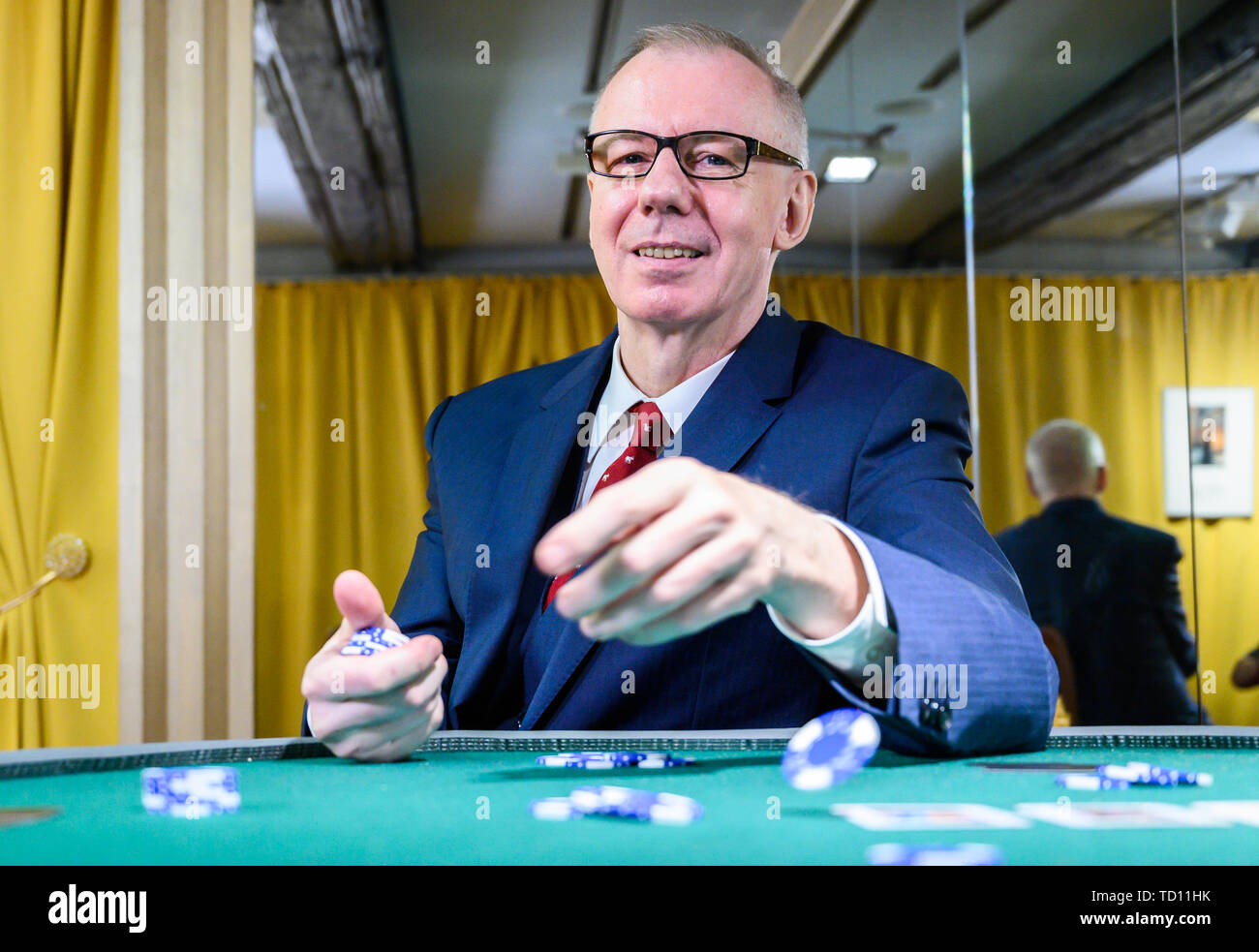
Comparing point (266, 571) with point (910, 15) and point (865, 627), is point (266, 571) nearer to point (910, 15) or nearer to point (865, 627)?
point (910, 15)

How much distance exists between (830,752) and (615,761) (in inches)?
9.9

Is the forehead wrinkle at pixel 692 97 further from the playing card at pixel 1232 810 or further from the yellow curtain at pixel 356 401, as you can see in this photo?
the yellow curtain at pixel 356 401

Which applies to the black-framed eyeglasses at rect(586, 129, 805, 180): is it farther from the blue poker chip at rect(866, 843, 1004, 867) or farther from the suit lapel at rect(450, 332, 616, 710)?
the blue poker chip at rect(866, 843, 1004, 867)

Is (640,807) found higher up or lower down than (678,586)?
lower down

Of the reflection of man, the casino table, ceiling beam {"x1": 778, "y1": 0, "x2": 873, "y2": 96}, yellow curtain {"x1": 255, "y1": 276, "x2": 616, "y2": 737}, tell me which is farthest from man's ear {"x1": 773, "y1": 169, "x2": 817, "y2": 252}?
yellow curtain {"x1": 255, "y1": 276, "x2": 616, "y2": 737}

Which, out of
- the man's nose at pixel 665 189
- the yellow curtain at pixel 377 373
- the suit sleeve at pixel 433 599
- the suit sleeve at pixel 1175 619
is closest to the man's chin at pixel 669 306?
the man's nose at pixel 665 189

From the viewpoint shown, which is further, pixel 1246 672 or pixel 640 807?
pixel 1246 672

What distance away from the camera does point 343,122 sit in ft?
14.7

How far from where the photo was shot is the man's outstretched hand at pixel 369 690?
3.35ft

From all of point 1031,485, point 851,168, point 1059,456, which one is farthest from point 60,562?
point 851,168

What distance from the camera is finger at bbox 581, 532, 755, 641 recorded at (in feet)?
2.58

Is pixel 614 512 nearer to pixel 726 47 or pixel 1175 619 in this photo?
pixel 726 47

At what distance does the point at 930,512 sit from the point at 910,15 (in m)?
3.13

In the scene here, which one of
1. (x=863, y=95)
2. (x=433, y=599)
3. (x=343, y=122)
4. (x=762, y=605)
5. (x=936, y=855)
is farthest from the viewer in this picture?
(x=343, y=122)
